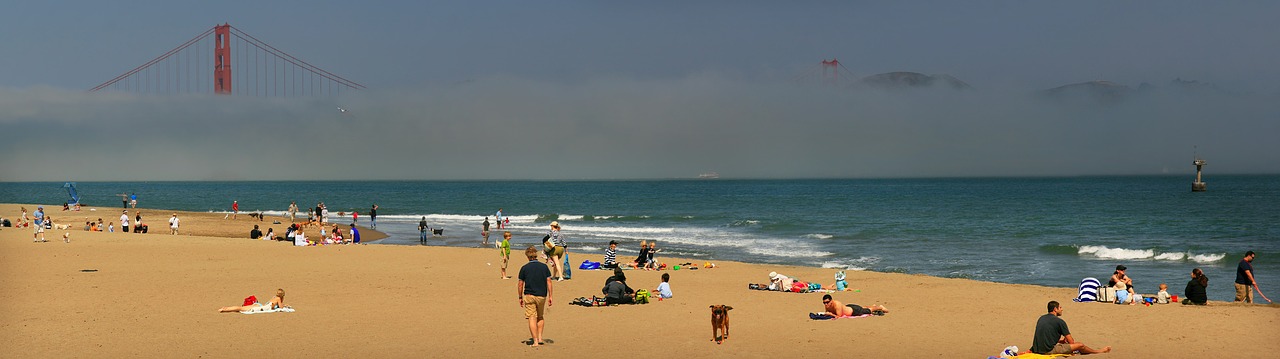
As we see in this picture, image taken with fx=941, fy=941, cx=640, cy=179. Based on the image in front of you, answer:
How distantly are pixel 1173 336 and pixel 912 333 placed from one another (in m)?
3.93

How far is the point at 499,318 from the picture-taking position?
15508mm

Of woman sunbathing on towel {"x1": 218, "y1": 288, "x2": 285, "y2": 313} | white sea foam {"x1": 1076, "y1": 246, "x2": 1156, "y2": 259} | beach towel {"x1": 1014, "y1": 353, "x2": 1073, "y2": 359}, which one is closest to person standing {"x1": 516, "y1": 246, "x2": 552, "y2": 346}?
woman sunbathing on towel {"x1": 218, "y1": 288, "x2": 285, "y2": 313}

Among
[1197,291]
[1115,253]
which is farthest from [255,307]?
[1115,253]

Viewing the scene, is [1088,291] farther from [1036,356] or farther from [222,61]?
[222,61]

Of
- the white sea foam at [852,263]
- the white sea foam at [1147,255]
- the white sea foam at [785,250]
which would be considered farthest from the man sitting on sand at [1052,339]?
the white sea foam at [1147,255]

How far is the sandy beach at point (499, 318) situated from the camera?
503 inches

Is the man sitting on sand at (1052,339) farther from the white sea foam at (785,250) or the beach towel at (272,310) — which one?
the white sea foam at (785,250)

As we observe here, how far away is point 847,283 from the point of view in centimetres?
2183

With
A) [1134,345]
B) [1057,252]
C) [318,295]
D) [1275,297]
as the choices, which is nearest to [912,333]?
[1134,345]

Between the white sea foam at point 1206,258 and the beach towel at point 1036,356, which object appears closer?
the beach towel at point 1036,356

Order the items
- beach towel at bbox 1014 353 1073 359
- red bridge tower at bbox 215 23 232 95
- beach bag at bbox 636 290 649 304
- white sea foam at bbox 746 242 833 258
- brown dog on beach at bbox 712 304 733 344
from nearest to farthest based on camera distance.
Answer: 1. beach towel at bbox 1014 353 1073 359
2. brown dog on beach at bbox 712 304 733 344
3. beach bag at bbox 636 290 649 304
4. white sea foam at bbox 746 242 833 258
5. red bridge tower at bbox 215 23 232 95

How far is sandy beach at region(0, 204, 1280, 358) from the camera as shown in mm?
12781

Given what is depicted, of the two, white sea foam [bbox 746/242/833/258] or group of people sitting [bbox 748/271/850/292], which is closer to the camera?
group of people sitting [bbox 748/271/850/292]

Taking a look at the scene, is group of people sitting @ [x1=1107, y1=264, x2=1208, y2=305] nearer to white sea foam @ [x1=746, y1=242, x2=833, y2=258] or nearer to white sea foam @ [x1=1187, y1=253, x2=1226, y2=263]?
white sea foam @ [x1=1187, y1=253, x2=1226, y2=263]
